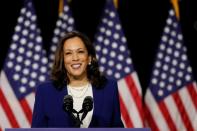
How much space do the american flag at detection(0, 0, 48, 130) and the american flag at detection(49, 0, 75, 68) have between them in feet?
0.32

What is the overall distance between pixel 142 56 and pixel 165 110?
0.59 meters

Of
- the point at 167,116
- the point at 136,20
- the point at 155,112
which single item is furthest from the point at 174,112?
the point at 136,20

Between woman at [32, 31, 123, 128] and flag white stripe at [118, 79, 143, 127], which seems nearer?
woman at [32, 31, 123, 128]

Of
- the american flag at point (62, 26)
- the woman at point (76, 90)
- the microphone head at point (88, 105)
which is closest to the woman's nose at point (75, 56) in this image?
the woman at point (76, 90)

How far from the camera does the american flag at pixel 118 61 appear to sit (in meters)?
4.64

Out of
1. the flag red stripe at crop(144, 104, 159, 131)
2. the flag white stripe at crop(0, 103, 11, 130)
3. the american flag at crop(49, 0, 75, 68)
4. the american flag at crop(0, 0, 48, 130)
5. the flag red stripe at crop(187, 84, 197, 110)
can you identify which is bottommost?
the flag red stripe at crop(144, 104, 159, 131)

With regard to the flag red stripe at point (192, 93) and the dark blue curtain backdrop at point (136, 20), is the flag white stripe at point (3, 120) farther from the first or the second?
the flag red stripe at point (192, 93)

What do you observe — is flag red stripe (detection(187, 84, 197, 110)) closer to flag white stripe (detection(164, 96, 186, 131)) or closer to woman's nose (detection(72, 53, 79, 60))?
flag white stripe (detection(164, 96, 186, 131))

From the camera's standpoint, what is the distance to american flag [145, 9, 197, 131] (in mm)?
4707

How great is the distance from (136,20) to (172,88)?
2.55ft

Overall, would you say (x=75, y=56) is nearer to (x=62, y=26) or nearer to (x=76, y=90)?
(x=76, y=90)

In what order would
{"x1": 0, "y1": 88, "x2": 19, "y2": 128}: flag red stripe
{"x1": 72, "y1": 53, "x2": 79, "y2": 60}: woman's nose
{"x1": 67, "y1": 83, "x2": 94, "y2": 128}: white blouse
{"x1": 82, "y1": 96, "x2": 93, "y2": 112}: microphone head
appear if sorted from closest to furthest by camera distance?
{"x1": 82, "y1": 96, "x2": 93, "y2": 112}: microphone head < {"x1": 67, "y1": 83, "x2": 94, "y2": 128}: white blouse < {"x1": 72, "y1": 53, "x2": 79, "y2": 60}: woman's nose < {"x1": 0, "y1": 88, "x2": 19, "y2": 128}: flag red stripe

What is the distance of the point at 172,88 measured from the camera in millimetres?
4762

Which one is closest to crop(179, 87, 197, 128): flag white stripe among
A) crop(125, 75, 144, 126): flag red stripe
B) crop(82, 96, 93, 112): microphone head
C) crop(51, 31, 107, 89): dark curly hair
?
crop(125, 75, 144, 126): flag red stripe
